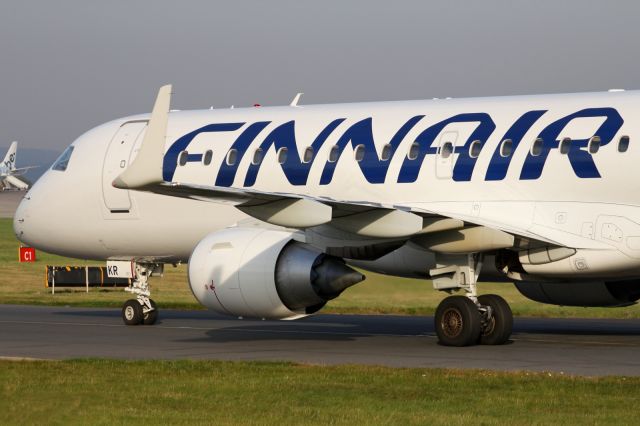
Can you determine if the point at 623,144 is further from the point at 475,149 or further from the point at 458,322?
the point at 458,322

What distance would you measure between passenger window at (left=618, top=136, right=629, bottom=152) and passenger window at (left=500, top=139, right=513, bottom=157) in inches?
76.3

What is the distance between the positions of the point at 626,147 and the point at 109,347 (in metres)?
9.39

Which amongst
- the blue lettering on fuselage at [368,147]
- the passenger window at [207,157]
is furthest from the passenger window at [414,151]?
the passenger window at [207,157]

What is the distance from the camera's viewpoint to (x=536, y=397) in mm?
14414

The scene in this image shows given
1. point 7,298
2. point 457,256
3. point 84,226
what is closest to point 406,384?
point 457,256

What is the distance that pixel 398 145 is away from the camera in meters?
22.9

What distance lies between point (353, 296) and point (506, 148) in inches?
169

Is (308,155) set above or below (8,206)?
below

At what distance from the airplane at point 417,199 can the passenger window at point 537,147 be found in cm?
2

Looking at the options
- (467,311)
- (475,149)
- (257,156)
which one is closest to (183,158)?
(257,156)

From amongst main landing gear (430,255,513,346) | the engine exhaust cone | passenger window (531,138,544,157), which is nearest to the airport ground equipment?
the engine exhaust cone

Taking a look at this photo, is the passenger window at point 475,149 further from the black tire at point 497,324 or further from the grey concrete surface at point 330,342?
the grey concrete surface at point 330,342

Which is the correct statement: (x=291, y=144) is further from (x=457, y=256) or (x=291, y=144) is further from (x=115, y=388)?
(x=115, y=388)

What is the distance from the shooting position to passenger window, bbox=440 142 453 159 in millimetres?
22219
